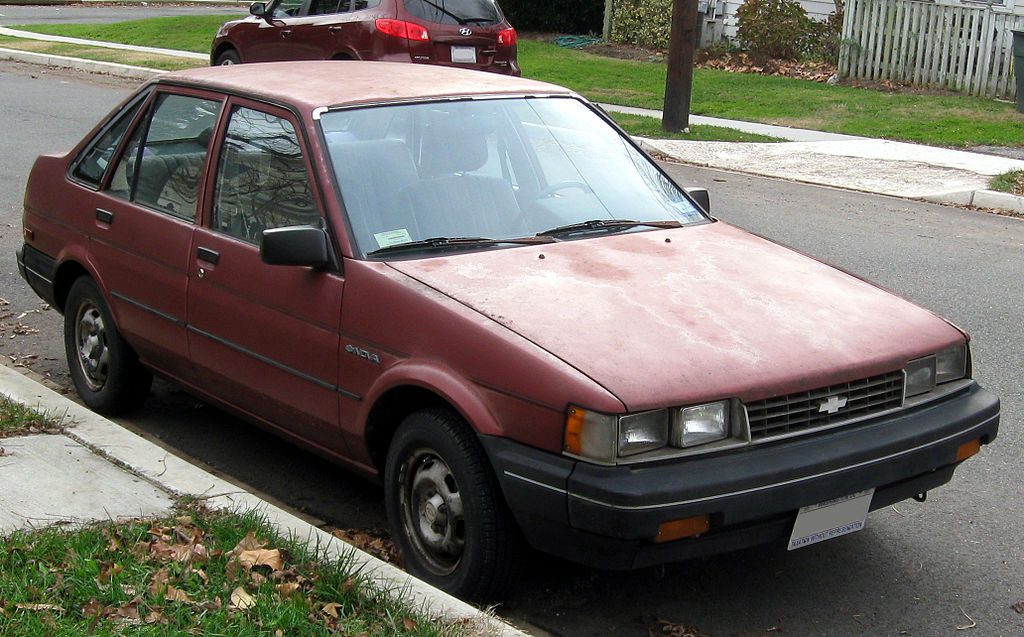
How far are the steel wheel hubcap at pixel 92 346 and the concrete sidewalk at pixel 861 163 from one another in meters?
8.37

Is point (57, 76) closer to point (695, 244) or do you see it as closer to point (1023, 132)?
point (1023, 132)

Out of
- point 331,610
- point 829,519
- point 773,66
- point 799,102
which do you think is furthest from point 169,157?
point 773,66

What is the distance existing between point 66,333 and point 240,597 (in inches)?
116

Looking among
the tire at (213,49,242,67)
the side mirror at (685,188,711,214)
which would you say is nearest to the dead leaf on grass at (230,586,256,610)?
the side mirror at (685,188,711,214)

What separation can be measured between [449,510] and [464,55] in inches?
472

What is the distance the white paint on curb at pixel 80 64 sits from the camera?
827 inches

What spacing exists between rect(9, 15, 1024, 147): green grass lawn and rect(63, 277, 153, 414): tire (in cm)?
1151

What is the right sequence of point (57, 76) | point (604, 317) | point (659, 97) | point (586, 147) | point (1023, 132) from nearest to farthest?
point (604, 317), point (586, 147), point (1023, 132), point (659, 97), point (57, 76)

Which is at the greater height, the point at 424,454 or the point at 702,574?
the point at 424,454

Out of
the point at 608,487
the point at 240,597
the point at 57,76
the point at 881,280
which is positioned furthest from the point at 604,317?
the point at 57,76

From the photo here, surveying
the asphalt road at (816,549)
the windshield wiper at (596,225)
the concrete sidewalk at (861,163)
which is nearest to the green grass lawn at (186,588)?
the asphalt road at (816,549)

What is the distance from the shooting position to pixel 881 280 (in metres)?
8.69

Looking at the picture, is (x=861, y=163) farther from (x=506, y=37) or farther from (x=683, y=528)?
(x=683, y=528)

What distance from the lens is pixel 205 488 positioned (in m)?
4.78
